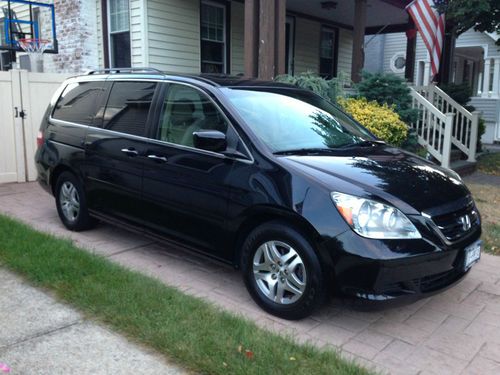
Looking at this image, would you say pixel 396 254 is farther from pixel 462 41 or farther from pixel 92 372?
pixel 462 41

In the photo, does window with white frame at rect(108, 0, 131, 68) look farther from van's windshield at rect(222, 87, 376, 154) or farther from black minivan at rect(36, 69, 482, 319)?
van's windshield at rect(222, 87, 376, 154)

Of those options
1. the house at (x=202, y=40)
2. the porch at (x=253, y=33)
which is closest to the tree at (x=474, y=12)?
the house at (x=202, y=40)

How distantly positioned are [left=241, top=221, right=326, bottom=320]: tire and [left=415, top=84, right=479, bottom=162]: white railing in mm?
8073

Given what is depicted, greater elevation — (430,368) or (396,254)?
(396,254)

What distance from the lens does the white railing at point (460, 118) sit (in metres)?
10.5

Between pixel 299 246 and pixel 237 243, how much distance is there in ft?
2.18

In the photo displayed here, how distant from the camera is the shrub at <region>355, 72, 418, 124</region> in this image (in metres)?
9.20

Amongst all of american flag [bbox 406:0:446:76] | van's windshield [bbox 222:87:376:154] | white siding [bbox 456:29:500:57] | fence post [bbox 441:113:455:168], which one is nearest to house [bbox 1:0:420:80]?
american flag [bbox 406:0:446:76]

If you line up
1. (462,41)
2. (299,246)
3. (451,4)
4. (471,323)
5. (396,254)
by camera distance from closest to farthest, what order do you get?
(396,254), (299,246), (471,323), (451,4), (462,41)

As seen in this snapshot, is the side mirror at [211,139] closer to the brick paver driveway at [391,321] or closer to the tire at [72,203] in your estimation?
the brick paver driveway at [391,321]

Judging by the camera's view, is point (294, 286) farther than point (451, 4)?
No

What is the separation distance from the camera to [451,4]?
9.64 m

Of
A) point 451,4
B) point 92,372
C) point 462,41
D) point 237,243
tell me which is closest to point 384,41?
point 462,41

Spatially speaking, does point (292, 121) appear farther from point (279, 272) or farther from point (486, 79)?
point (486, 79)
